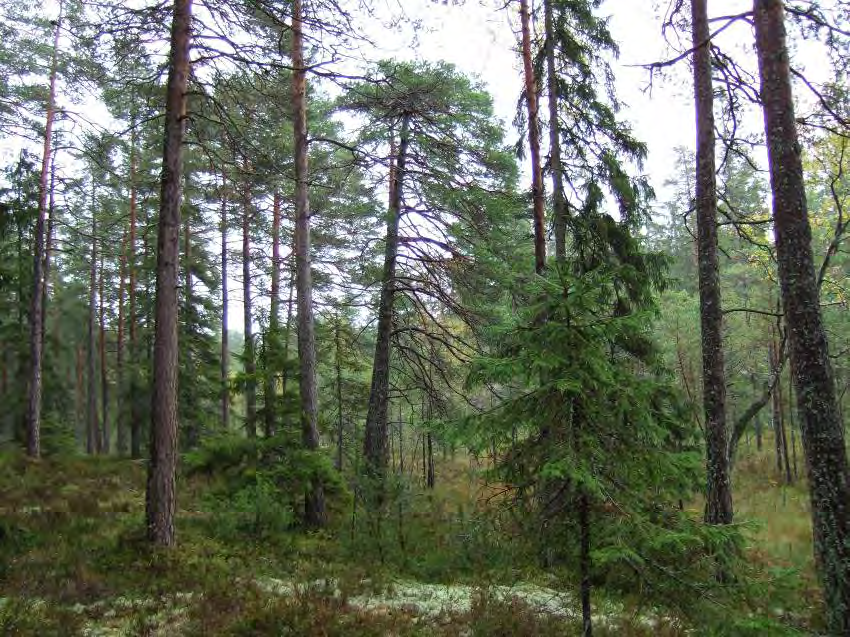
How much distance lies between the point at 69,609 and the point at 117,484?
9296 mm

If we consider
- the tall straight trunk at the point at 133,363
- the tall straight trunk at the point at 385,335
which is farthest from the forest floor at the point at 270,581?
the tall straight trunk at the point at 133,363

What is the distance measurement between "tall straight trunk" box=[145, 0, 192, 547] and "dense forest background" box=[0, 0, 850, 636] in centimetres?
4

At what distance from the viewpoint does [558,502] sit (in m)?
4.78

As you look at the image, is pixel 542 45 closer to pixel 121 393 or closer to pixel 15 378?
pixel 121 393

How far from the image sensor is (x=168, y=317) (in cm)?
782

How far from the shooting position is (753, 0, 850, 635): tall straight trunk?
454 cm

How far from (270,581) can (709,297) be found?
24.5 ft

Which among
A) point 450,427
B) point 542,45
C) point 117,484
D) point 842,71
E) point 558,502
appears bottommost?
point 117,484

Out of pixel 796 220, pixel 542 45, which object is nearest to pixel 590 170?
pixel 542 45

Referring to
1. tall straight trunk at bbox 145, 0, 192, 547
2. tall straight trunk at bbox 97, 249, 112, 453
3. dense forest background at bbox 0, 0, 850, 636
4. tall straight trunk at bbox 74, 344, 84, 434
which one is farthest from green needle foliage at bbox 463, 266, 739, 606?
tall straight trunk at bbox 74, 344, 84, 434

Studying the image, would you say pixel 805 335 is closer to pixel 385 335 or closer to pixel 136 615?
pixel 136 615

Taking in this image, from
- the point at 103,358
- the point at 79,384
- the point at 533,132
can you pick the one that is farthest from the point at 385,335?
the point at 79,384

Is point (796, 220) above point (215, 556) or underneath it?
above

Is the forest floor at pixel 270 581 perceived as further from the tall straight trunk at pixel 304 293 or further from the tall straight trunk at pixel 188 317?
the tall straight trunk at pixel 188 317
